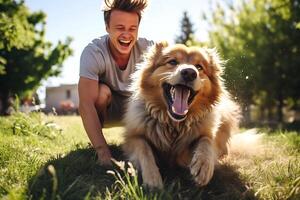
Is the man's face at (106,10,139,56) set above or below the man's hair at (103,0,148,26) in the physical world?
below

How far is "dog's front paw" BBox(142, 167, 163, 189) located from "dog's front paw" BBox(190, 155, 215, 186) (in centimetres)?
30

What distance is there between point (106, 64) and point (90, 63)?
305 millimetres

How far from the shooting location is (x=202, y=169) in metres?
3.46

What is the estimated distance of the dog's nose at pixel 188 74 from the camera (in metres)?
3.89

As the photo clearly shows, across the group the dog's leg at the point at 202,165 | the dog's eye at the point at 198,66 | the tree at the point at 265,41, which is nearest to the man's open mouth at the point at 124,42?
the dog's eye at the point at 198,66

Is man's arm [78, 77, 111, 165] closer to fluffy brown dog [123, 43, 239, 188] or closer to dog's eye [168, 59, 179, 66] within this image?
fluffy brown dog [123, 43, 239, 188]

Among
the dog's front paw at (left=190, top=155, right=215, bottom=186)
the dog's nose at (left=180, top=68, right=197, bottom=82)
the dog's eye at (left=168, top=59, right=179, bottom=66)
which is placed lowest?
the dog's front paw at (left=190, top=155, right=215, bottom=186)

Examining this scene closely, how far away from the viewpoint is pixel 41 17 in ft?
72.3

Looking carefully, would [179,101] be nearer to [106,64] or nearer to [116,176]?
[116,176]

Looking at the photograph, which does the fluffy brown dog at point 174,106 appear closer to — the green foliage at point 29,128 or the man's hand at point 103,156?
the man's hand at point 103,156

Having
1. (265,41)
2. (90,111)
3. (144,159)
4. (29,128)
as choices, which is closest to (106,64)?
A: (90,111)

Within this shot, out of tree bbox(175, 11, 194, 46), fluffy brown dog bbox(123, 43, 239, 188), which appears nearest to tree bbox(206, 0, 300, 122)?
fluffy brown dog bbox(123, 43, 239, 188)

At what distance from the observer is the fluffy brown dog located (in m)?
4.01

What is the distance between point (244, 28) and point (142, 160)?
13139 mm
